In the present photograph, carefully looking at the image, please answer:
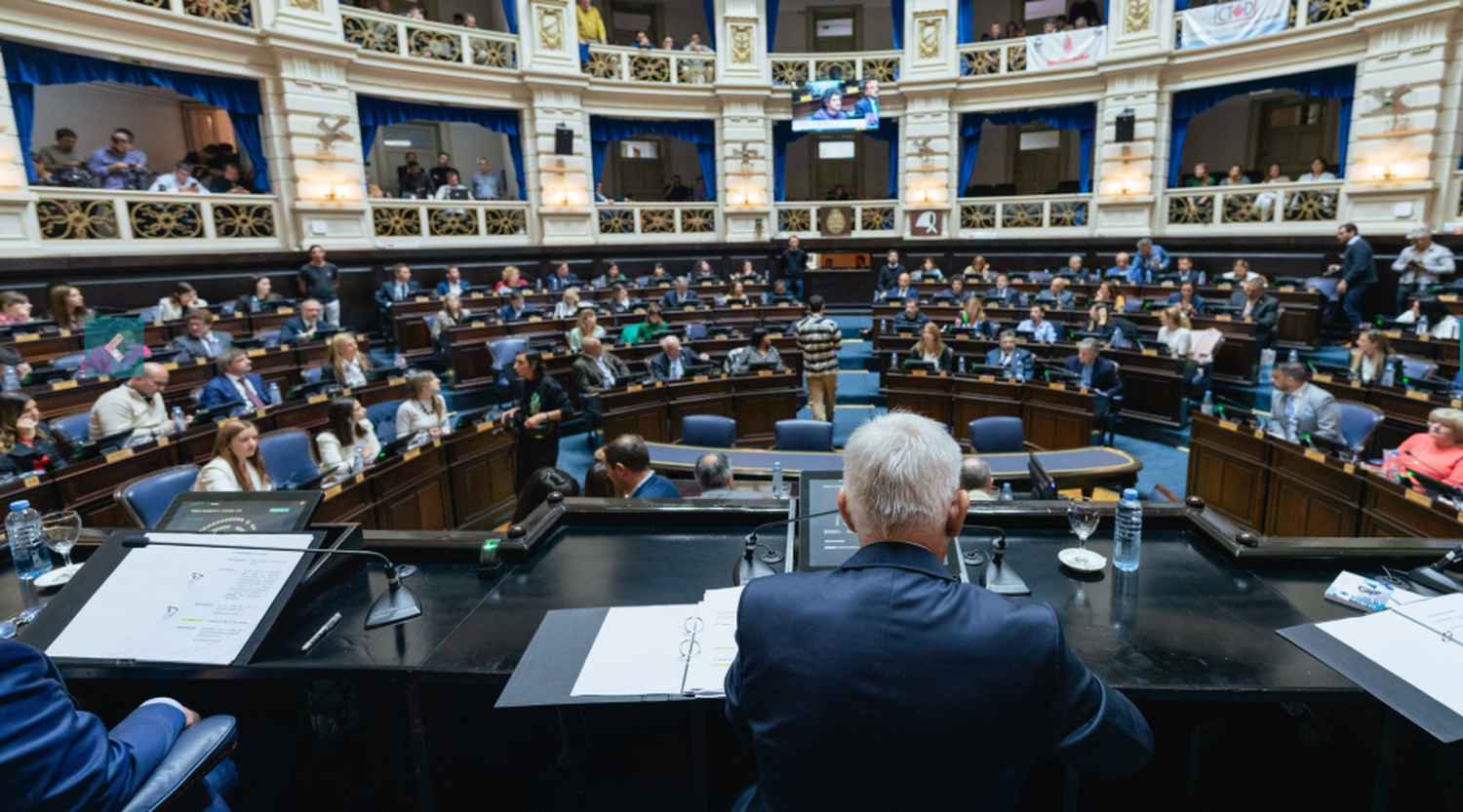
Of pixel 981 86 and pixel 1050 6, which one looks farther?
pixel 1050 6

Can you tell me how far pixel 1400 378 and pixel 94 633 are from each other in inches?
320

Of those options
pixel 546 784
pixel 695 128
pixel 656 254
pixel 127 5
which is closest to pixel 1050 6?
pixel 695 128

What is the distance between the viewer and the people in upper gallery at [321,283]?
10.7 metres

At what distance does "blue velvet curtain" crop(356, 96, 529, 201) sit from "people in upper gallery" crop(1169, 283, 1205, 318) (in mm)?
11060

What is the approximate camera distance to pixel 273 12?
1089cm

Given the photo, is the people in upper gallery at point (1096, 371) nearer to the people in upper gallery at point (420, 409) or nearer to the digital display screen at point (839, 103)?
the people in upper gallery at point (420, 409)

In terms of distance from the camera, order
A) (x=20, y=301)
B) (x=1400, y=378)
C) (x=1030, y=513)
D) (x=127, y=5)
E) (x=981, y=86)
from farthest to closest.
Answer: (x=981, y=86), (x=127, y=5), (x=20, y=301), (x=1400, y=378), (x=1030, y=513)

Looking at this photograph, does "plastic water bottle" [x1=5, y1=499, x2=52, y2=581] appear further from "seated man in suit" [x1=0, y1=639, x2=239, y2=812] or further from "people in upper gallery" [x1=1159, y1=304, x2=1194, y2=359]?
"people in upper gallery" [x1=1159, y1=304, x2=1194, y2=359]

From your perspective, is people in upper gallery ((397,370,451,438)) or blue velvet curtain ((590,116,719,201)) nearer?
people in upper gallery ((397,370,451,438))

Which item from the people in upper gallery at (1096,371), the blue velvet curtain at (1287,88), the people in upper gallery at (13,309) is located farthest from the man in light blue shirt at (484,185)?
the blue velvet curtain at (1287,88)

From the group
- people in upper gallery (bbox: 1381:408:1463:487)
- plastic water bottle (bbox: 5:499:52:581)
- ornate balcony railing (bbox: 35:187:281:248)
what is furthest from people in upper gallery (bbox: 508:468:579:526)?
ornate balcony railing (bbox: 35:187:281:248)

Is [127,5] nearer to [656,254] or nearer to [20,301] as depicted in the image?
[20,301]

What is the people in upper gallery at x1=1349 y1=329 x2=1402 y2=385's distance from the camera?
6238 millimetres

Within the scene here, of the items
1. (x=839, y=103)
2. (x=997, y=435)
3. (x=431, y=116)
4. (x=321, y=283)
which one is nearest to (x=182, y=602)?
(x=997, y=435)
